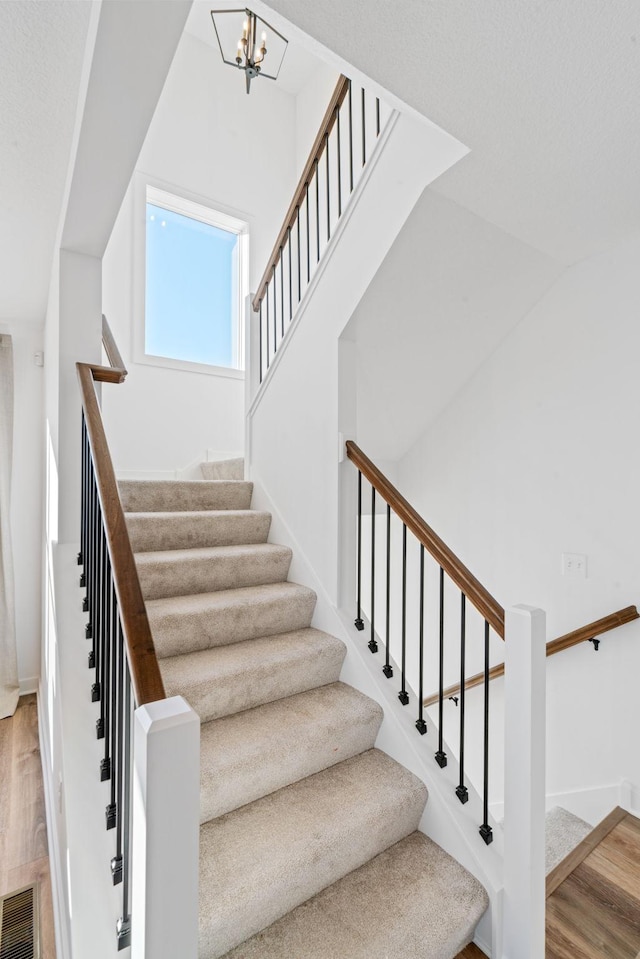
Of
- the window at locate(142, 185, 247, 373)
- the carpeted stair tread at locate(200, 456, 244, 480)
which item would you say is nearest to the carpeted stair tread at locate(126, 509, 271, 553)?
the carpeted stair tread at locate(200, 456, 244, 480)

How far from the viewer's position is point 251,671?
1878 millimetres

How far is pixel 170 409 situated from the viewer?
4.20 meters

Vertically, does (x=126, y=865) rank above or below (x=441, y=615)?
below

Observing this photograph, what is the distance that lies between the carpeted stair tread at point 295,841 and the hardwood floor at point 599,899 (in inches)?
21.9

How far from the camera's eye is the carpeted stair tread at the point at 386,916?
129 cm

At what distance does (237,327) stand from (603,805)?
4336 mm

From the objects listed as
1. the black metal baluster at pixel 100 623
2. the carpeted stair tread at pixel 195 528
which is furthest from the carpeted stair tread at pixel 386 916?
the carpeted stair tread at pixel 195 528

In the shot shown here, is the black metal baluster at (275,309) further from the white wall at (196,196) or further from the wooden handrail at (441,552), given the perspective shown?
the white wall at (196,196)

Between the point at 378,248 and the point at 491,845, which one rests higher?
the point at 378,248

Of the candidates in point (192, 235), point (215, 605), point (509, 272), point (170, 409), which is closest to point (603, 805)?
point (215, 605)

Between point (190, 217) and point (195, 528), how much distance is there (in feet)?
10.5

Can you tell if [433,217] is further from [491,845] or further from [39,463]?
[39,463]

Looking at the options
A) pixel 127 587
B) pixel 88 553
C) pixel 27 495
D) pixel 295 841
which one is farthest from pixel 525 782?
pixel 27 495

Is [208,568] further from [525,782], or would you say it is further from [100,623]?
[525,782]
